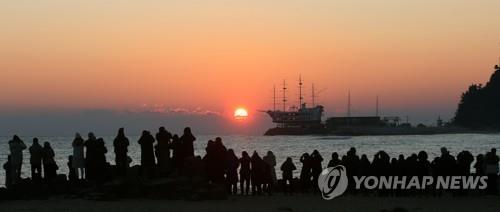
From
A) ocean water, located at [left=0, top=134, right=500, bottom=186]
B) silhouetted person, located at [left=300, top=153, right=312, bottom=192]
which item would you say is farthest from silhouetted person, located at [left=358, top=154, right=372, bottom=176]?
ocean water, located at [left=0, top=134, right=500, bottom=186]

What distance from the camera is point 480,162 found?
22.9 metres

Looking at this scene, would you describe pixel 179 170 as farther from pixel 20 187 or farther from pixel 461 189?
pixel 461 189

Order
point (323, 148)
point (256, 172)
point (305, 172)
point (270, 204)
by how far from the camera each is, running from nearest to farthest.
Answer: point (270, 204)
point (256, 172)
point (305, 172)
point (323, 148)

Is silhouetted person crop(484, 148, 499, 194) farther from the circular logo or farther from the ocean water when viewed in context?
the ocean water

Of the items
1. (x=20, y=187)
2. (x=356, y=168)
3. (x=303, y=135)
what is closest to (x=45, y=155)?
(x=20, y=187)

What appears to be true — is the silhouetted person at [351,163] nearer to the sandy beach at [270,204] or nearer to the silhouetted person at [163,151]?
the sandy beach at [270,204]

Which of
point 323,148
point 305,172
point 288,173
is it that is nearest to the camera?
point 305,172

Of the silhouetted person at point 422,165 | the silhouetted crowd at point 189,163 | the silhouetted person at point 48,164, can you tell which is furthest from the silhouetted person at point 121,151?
the silhouetted person at point 422,165

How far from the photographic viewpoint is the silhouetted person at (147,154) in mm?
22656

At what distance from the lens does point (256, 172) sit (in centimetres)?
2314

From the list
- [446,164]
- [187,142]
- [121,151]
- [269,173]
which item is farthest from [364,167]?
[121,151]

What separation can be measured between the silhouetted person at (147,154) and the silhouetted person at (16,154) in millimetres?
3569

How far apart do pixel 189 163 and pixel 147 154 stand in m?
1.33

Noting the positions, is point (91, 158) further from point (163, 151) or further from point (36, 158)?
point (163, 151)
